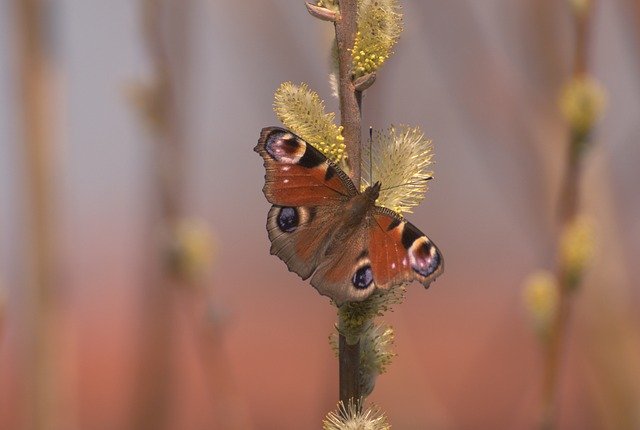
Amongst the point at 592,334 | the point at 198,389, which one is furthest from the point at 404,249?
the point at 198,389

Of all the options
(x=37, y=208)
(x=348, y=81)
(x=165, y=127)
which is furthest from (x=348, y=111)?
(x=37, y=208)

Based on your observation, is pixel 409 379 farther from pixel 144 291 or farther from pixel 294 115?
pixel 294 115

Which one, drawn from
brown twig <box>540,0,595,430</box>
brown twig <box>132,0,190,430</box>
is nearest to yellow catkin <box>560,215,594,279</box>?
brown twig <box>540,0,595,430</box>

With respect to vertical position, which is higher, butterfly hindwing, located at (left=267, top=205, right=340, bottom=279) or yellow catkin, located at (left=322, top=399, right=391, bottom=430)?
butterfly hindwing, located at (left=267, top=205, right=340, bottom=279)

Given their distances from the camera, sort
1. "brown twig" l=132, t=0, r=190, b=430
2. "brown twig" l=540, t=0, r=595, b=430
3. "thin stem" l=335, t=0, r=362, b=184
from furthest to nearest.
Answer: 1. "brown twig" l=132, t=0, r=190, b=430
2. "brown twig" l=540, t=0, r=595, b=430
3. "thin stem" l=335, t=0, r=362, b=184

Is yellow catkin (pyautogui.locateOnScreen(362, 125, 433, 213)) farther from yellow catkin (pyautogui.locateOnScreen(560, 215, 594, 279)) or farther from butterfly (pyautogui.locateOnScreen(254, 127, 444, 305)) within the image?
yellow catkin (pyautogui.locateOnScreen(560, 215, 594, 279))

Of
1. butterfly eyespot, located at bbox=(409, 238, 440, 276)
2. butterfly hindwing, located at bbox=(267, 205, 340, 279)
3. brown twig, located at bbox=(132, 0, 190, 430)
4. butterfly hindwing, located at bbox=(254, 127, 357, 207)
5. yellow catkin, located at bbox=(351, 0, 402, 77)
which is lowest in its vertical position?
butterfly eyespot, located at bbox=(409, 238, 440, 276)

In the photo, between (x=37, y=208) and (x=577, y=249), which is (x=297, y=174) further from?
(x=37, y=208)

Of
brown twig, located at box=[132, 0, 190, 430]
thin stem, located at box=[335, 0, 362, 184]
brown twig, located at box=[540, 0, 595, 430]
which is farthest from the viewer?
brown twig, located at box=[132, 0, 190, 430]
